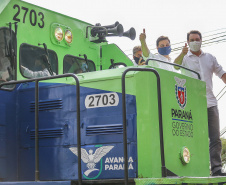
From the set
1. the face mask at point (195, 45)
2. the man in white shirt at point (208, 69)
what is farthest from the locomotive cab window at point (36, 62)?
the face mask at point (195, 45)

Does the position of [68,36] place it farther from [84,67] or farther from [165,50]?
[165,50]

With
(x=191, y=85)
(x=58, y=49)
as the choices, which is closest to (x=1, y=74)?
(x=58, y=49)

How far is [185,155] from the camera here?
16.4ft

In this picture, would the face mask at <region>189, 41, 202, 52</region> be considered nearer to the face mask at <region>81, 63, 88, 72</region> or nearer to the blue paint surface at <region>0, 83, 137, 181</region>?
the face mask at <region>81, 63, 88, 72</region>

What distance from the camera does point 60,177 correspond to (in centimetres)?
496

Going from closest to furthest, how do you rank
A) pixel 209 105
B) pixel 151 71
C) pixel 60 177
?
pixel 151 71 < pixel 60 177 < pixel 209 105

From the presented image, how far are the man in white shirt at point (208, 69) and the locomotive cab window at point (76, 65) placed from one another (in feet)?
4.09

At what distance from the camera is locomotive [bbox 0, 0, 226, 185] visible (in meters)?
4.57

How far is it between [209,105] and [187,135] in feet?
2.61

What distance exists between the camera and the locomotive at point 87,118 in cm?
457

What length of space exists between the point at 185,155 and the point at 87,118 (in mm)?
1140

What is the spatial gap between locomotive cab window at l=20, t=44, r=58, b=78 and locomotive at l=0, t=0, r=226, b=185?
12mm

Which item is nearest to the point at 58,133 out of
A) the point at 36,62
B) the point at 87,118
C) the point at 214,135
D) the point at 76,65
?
the point at 87,118

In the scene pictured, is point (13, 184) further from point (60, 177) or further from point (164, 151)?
point (164, 151)
